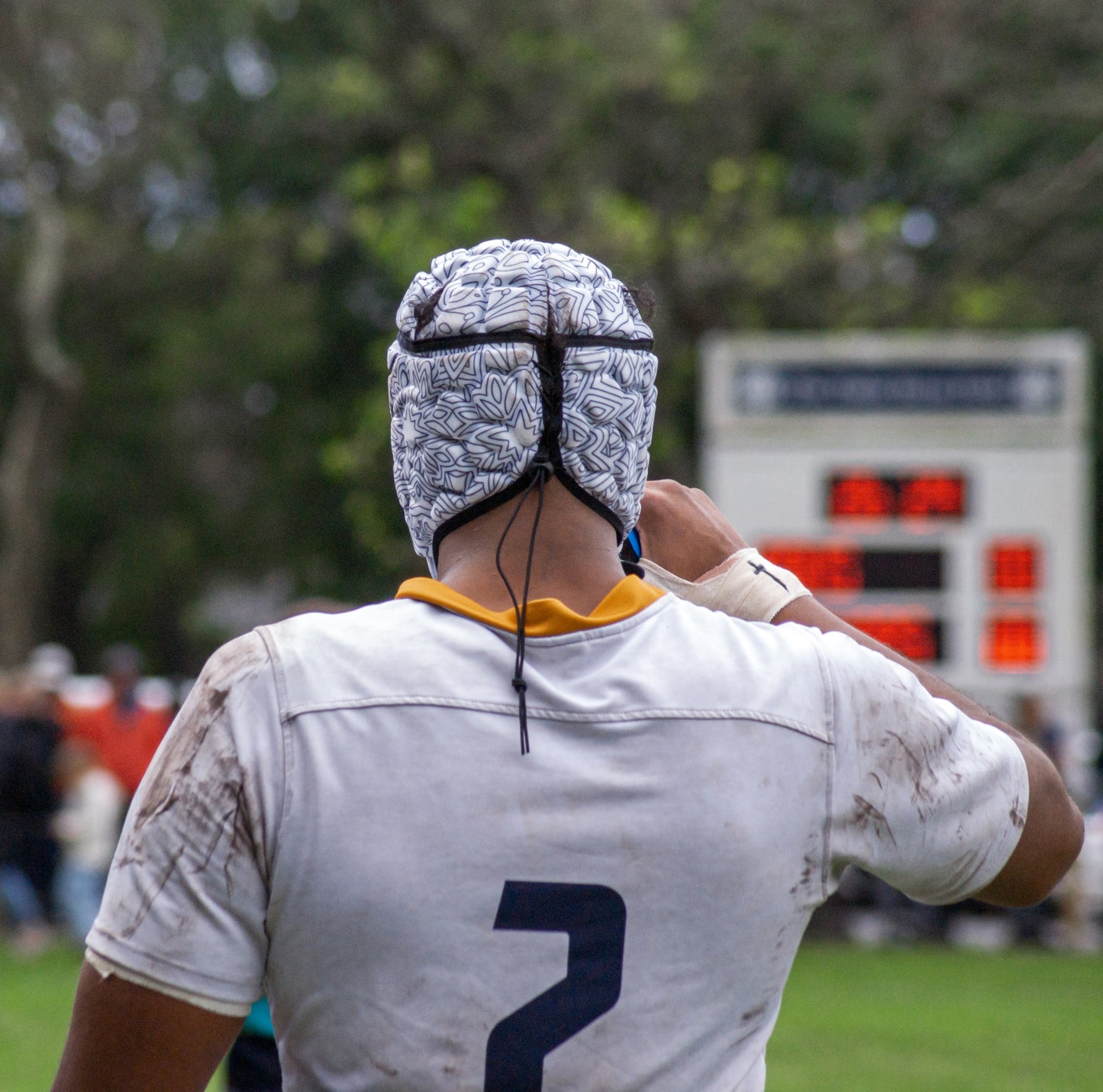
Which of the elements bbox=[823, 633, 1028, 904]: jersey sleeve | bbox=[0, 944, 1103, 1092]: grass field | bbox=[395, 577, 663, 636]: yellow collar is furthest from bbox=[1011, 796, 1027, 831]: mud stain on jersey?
bbox=[0, 944, 1103, 1092]: grass field

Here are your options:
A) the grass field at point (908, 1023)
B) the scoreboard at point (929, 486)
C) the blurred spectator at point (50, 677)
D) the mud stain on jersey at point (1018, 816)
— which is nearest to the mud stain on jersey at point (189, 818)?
the mud stain on jersey at point (1018, 816)

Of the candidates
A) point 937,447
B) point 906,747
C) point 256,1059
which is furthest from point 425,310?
point 937,447

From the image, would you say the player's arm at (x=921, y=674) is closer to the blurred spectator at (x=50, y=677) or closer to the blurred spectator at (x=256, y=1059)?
the blurred spectator at (x=256, y=1059)

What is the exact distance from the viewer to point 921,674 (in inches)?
69.1

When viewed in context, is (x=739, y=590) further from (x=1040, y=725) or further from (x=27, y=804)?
(x=27, y=804)

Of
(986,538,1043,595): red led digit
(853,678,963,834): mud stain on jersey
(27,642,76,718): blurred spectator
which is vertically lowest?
(27,642,76,718): blurred spectator

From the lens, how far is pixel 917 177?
23.1 m

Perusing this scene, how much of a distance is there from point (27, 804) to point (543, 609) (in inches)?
472

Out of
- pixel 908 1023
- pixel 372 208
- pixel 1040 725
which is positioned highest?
pixel 372 208

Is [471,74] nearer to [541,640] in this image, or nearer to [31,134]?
[31,134]

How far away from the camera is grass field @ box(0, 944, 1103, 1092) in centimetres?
802

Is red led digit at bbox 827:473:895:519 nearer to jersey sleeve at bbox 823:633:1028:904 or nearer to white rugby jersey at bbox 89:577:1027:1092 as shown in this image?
jersey sleeve at bbox 823:633:1028:904

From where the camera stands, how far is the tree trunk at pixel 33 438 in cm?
2078

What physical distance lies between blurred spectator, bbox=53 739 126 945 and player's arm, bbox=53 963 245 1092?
10.8 metres
